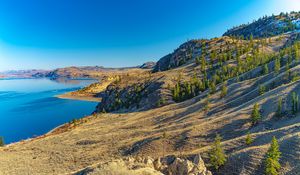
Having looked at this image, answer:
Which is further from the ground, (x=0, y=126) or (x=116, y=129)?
(x=116, y=129)

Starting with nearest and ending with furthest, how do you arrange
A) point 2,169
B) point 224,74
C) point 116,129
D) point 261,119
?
point 261,119 < point 2,169 < point 116,129 < point 224,74

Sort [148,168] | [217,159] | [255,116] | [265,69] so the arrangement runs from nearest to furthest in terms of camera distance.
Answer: [148,168] < [217,159] < [255,116] < [265,69]

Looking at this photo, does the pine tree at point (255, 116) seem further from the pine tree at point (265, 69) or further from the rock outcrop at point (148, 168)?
the pine tree at point (265, 69)

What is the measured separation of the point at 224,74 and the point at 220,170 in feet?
326

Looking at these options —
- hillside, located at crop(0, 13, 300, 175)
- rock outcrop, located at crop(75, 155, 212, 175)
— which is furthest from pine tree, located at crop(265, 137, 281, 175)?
rock outcrop, located at crop(75, 155, 212, 175)

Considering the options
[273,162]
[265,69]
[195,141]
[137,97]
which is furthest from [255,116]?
[137,97]

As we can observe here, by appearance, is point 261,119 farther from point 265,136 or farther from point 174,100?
A: point 174,100

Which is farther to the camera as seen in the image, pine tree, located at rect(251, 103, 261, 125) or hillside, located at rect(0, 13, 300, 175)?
pine tree, located at rect(251, 103, 261, 125)

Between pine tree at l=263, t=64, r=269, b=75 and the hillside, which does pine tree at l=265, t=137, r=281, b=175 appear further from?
pine tree at l=263, t=64, r=269, b=75

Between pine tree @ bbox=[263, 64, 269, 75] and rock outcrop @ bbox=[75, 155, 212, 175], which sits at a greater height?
pine tree @ bbox=[263, 64, 269, 75]

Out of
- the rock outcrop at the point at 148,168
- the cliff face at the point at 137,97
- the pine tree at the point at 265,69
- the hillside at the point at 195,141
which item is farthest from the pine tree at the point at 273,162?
the cliff face at the point at 137,97

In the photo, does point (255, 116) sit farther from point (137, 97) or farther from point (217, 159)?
point (137, 97)

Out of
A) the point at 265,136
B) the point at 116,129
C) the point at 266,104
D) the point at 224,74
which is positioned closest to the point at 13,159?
the point at 116,129

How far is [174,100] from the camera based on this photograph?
12181 cm
